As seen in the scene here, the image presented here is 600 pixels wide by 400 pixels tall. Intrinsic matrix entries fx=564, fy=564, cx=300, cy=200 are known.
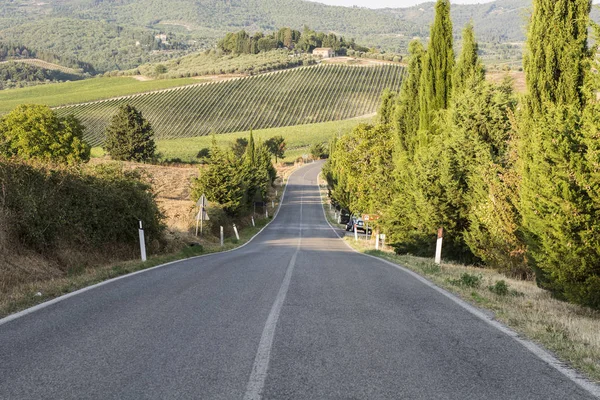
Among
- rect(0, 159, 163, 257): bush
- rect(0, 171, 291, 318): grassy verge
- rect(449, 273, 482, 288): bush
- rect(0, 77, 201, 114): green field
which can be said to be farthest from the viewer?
rect(0, 77, 201, 114): green field

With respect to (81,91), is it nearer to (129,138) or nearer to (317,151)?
(317,151)

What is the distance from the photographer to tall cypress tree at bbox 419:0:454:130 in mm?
25094

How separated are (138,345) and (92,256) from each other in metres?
9.93

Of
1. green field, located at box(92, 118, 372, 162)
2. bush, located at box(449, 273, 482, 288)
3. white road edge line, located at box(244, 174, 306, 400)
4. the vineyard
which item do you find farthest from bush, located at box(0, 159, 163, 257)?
green field, located at box(92, 118, 372, 162)

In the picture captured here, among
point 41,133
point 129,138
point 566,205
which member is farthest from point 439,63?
point 129,138

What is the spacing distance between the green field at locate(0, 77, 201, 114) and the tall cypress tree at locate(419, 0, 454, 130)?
110554 mm

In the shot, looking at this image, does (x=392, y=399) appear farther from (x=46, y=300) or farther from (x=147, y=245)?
(x=147, y=245)

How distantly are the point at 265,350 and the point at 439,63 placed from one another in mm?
22355

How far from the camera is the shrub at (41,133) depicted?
54.8m

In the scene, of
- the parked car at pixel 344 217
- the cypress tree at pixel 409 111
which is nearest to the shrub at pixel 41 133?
the parked car at pixel 344 217

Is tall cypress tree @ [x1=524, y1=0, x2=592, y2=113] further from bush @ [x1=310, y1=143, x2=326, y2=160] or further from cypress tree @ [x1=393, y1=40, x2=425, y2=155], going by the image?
bush @ [x1=310, y1=143, x2=326, y2=160]

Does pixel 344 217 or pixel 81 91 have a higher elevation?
pixel 81 91

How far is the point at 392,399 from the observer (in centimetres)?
414

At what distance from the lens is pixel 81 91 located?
142 m
